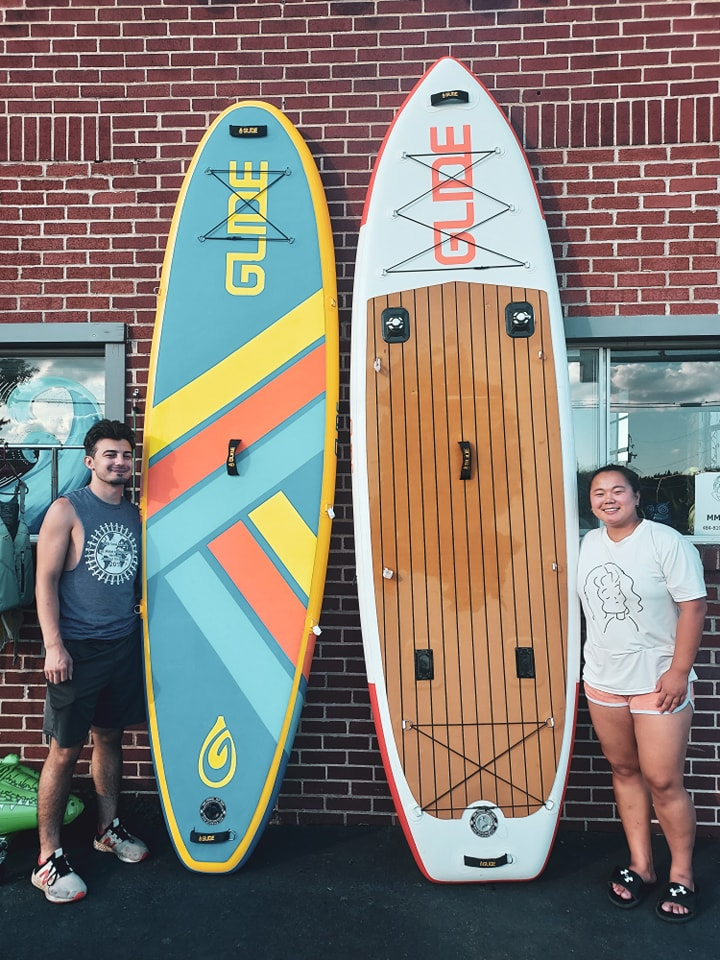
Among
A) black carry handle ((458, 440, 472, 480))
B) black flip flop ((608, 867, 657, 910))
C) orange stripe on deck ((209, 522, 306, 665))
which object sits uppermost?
black carry handle ((458, 440, 472, 480))

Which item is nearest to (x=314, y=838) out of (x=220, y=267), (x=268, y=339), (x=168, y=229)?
(x=268, y=339)

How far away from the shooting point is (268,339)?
2.43 metres

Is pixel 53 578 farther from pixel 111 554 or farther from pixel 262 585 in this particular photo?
pixel 262 585

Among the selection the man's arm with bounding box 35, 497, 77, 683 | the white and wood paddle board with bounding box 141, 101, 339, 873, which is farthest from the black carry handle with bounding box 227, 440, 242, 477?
the man's arm with bounding box 35, 497, 77, 683

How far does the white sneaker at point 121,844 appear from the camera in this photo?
7.33 ft

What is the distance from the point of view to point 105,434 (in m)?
2.18

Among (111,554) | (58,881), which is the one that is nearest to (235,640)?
(111,554)

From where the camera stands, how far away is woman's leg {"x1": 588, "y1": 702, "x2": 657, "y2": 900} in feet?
6.59

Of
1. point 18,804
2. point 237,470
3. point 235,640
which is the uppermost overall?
point 237,470

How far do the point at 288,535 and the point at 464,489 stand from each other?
0.68m

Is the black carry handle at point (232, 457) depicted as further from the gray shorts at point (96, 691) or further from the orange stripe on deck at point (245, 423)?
the gray shorts at point (96, 691)

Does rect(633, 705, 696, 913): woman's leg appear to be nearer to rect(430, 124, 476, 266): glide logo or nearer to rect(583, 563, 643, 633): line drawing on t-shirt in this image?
rect(583, 563, 643, 633): line drawing on t-shirt

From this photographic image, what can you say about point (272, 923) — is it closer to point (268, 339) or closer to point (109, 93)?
point (268, 339)

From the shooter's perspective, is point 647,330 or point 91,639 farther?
point 647,330
